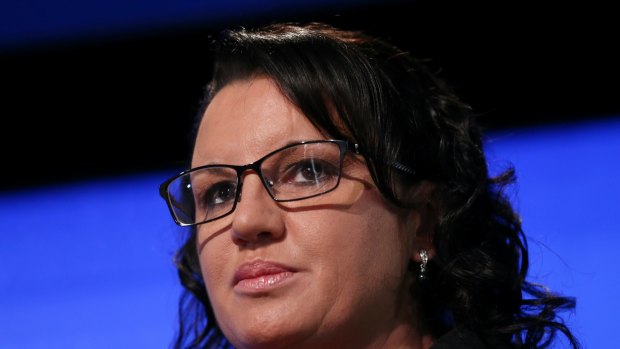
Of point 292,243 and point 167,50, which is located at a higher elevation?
point 167,50

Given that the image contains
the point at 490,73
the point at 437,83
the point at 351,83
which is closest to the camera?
the point at 351,83

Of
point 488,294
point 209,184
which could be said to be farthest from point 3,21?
point 488,294

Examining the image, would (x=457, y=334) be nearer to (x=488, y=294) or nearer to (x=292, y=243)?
(x=488, y=294)

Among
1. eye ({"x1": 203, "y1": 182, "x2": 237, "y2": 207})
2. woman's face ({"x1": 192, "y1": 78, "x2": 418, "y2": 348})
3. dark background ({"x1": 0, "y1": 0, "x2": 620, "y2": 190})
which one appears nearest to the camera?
woman's face ({"x1": 192, "y1": 78, "x2": 418, "y2": 348})

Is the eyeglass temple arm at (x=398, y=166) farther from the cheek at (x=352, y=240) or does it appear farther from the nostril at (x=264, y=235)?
the nostril at (x=264, y=235)

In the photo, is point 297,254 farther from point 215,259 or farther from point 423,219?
point 423,219

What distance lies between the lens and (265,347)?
43.3 inches

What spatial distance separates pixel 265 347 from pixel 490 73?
Result: 2.85 feet

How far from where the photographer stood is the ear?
1.22 meters

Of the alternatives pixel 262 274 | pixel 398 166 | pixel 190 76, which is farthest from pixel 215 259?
pixel 190 76

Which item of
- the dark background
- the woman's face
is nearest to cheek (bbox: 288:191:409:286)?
the woman's face

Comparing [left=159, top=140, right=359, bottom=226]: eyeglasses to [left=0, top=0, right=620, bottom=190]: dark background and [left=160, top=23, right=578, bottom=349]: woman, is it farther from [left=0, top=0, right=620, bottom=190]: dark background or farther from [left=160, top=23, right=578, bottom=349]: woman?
[left=0, top=0, right=620, bottom=190]: dark background

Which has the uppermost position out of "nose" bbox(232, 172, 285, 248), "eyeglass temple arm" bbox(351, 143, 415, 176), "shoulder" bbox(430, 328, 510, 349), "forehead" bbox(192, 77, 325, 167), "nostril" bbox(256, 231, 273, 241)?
"forehead" bbox(192, 77, 325, 167)

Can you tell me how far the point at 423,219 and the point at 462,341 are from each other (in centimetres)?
18
